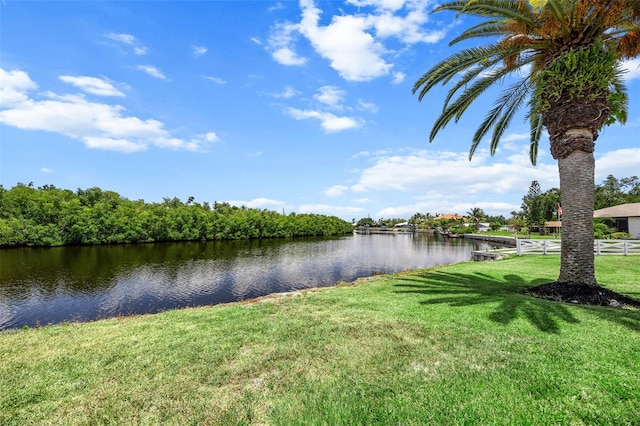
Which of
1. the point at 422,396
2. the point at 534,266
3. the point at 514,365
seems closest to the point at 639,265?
the point at 534,266

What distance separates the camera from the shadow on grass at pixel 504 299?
6.48 m

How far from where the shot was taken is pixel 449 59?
10047 millimetres

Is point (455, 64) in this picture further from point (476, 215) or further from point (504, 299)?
point (476, 215)

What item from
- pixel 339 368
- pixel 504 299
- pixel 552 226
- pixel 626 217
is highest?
pixel 626 217

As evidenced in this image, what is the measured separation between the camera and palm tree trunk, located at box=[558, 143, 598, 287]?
8.78m

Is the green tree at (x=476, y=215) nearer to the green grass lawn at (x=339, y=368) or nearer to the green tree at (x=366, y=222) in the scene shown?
the green tree at (x=366, y=222)

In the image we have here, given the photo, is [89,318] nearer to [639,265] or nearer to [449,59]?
[449,59]

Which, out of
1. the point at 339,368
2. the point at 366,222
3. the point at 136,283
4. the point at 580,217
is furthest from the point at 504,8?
the point at 366,222

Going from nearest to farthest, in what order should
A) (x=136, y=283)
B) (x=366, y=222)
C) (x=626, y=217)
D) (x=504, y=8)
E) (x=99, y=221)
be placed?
(x=504, y=8) < (x=136, y=283) < (x=626, y=217) < (x=99, y=221) < (x=366, y=222)

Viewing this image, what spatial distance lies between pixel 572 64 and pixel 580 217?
4.19m

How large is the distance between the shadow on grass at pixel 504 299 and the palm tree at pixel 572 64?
6.18 ft

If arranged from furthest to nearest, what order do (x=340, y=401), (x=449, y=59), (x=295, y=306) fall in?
1. (x=449, y=59)
2. (x=295, y=306)
3. (x=340, y=401)

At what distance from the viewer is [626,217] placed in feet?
131

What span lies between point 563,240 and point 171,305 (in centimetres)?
1799
